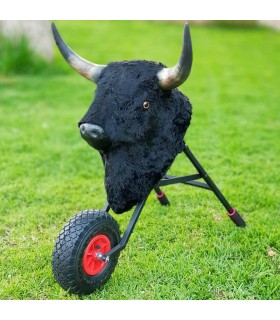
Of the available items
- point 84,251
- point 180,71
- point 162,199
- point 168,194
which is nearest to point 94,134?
point 180,71

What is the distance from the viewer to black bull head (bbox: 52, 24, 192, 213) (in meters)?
2.89

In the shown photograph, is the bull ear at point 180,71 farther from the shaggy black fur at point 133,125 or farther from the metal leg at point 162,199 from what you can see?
the metal leg at point 162,199

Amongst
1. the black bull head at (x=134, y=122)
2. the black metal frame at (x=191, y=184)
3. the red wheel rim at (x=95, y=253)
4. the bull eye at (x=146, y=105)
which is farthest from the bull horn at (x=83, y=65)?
the red wheel rim at (x=95, y=253)

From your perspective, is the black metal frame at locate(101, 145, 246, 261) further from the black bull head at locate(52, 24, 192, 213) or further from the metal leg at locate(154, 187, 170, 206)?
the black bull head at locate(52, 24, 192, 213)

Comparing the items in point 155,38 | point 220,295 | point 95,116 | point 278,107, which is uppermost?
point 95,116

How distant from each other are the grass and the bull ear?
4.67 feet

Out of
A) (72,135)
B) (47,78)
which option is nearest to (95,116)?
(72,135)

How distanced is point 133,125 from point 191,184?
1.10 metres

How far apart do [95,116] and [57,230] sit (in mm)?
1596

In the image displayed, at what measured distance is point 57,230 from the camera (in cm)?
409

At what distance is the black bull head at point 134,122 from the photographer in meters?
2.89

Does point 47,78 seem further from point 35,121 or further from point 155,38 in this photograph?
point 155,38

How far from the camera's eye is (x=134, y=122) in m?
2.94

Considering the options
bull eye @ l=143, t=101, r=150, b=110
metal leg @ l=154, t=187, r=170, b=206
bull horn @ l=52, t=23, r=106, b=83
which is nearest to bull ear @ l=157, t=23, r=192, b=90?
bull eye @ l=143, t=101, r=150, b=110
